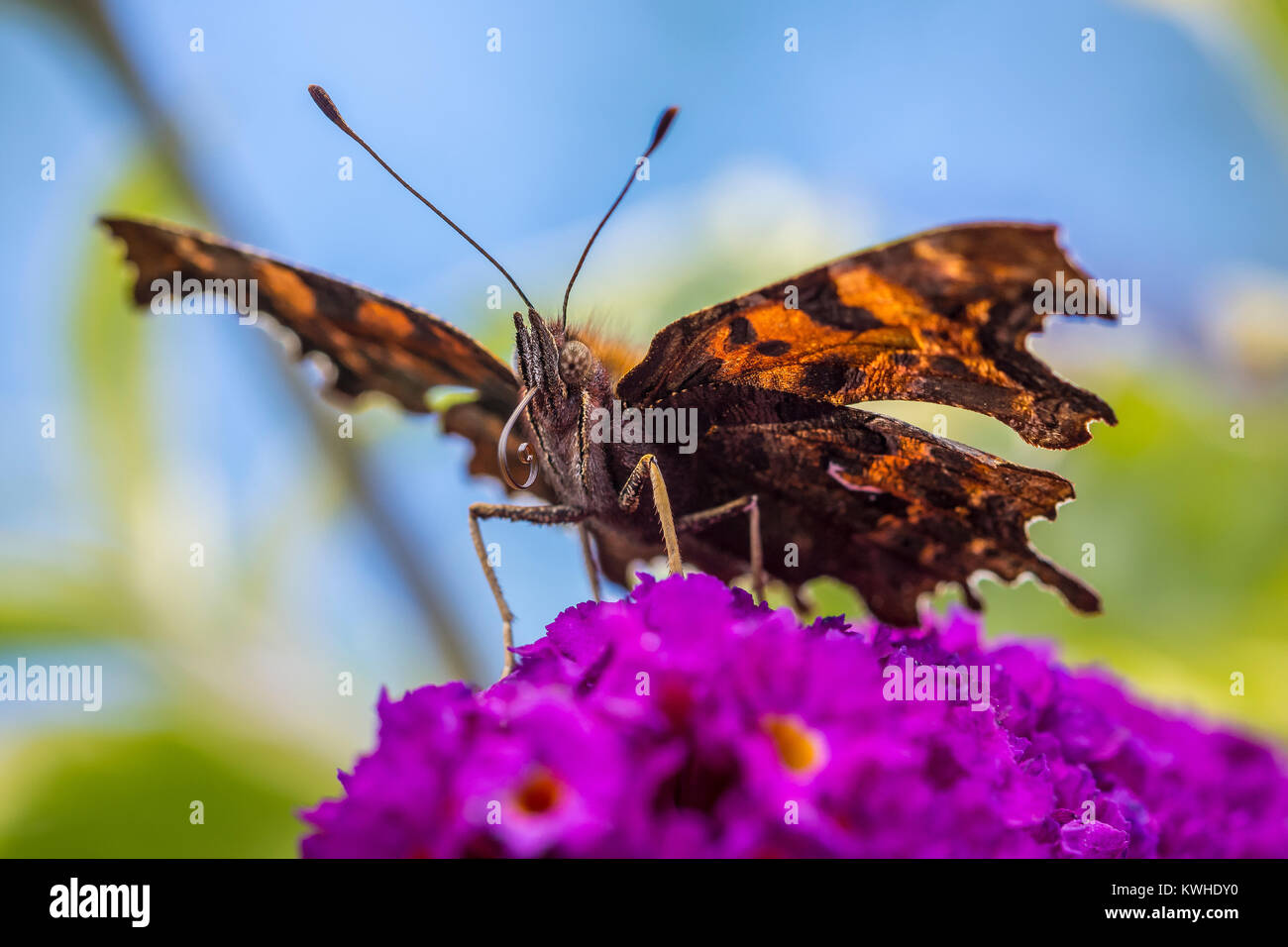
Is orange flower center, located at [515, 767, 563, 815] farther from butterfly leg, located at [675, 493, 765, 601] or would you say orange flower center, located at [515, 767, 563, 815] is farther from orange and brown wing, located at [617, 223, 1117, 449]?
butterfly leg, located at [675, 493, 765, 601]

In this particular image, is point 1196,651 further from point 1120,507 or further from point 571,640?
point 571,640

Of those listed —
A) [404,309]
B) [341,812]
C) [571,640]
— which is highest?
[404,309]

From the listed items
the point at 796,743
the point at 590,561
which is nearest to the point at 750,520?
the point at 590,561

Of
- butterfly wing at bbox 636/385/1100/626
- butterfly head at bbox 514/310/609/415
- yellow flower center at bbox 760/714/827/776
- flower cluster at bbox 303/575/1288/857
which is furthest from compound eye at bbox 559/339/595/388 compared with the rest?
yellow flower center at bbox 760/714/827/776

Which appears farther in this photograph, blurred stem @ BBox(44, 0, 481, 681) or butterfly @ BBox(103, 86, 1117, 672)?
Result: blurred stem @ BBox(44, 0, 481, 681)

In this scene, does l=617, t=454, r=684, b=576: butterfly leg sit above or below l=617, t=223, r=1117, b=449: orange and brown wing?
below
